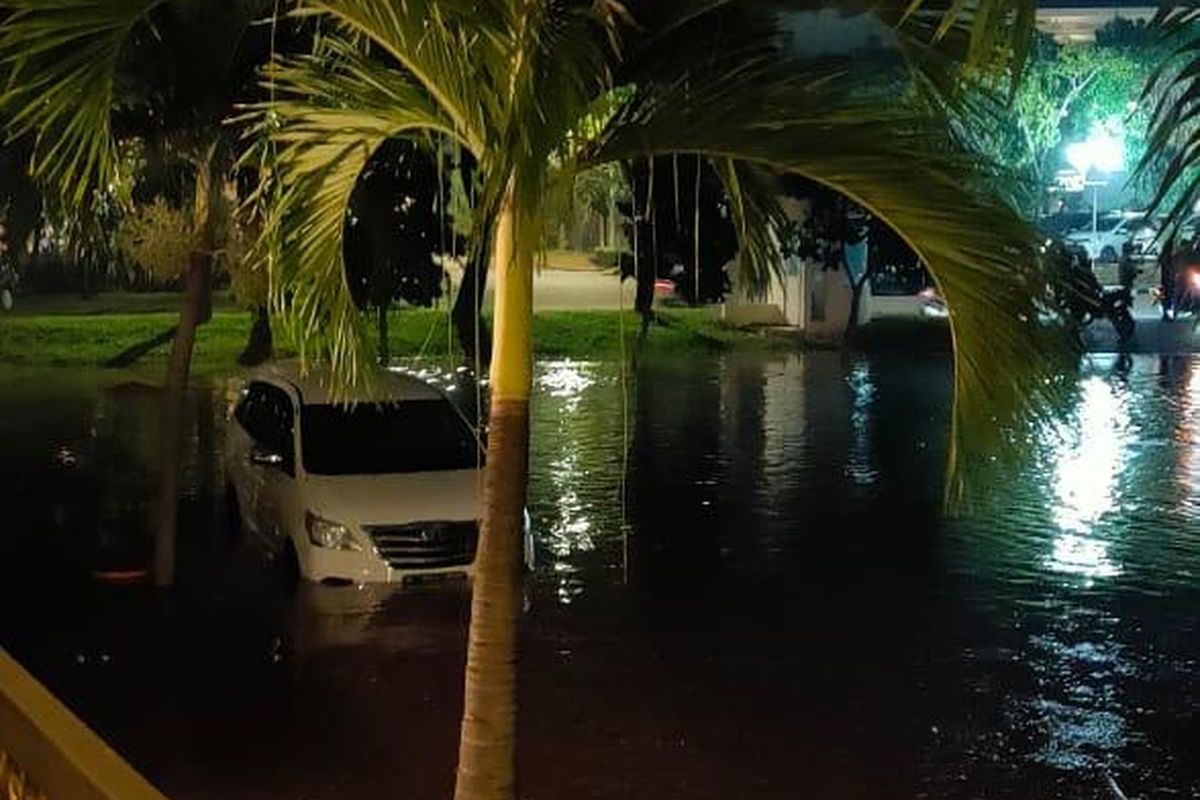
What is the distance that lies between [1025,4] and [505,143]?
116cm

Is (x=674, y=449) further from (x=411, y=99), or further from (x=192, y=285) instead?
(x=411, y=99)

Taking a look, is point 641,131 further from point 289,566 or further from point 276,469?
point 276,469

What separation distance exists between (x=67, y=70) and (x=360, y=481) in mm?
8361

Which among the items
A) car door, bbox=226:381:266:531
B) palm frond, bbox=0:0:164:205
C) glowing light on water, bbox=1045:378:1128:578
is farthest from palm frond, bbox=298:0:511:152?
car door, bbox=226:381:266:531

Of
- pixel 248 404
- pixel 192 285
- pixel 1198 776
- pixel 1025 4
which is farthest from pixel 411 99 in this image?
pixel 248 404

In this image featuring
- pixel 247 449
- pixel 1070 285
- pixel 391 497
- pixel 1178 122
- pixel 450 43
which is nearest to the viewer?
pixel 1178 122

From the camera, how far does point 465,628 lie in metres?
11.2

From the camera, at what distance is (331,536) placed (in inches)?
473

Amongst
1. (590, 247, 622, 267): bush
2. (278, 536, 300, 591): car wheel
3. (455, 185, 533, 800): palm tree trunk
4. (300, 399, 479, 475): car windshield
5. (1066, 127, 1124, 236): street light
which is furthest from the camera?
(1066, 127, 1124, 236): street light

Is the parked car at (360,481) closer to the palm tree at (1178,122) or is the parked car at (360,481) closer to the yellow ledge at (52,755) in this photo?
the yellow ledge at (52,755)

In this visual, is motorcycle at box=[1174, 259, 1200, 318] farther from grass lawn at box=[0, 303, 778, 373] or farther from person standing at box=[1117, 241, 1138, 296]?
grass lawn at box=[0, 303, 778, 373]

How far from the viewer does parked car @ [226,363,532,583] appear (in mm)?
11984

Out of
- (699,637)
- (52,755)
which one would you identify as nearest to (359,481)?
(699,637)

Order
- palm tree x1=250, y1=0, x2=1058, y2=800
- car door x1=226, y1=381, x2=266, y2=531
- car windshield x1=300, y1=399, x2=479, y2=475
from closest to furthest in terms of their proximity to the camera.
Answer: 1. palm tree x1=250, y1=0, x2=1058, y2=800
2. car windshield x1=300, y1=399, x2=479, y2=475
3. car door x1=226, y1=381, x2=266, y2=531
